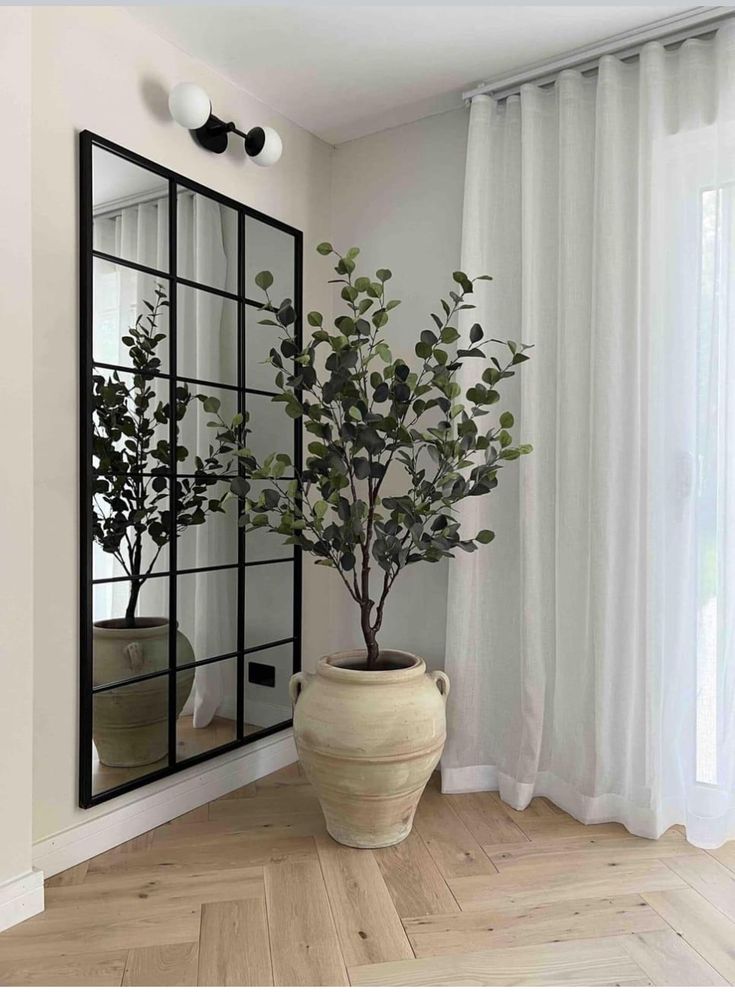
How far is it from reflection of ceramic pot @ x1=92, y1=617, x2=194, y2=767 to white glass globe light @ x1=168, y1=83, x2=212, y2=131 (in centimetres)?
150

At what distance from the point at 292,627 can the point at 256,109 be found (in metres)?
1.89

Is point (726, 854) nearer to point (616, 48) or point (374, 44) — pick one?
point (616, 48)

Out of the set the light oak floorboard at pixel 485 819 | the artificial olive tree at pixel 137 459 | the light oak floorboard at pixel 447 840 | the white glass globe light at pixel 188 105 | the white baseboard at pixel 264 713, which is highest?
the white glass globe light at pixel 188 105

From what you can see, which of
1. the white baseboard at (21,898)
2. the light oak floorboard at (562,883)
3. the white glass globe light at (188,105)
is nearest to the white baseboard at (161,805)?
the white baseboard at (21,898)

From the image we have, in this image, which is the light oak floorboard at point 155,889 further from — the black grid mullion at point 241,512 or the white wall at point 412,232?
the white wall at point 412,232

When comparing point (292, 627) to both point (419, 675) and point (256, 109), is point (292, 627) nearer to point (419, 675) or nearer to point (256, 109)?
point (419, 675)

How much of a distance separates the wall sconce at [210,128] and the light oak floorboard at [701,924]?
8.22 ft

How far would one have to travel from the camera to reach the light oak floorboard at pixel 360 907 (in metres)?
1.78

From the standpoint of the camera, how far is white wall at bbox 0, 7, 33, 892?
1871 millimetres

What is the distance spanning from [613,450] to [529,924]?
1.33 meters

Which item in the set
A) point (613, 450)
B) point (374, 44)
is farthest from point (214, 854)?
point (374, 44)

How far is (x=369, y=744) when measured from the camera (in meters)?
2.18

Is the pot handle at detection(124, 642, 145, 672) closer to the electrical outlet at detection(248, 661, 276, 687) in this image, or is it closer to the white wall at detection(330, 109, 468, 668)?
the electrical outlet at detection(248, 661, 276, 687)

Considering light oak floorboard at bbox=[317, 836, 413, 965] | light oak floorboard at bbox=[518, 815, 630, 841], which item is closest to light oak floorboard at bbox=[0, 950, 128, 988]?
light oak floorboard at bbox=[317, 836, 413, 965]
